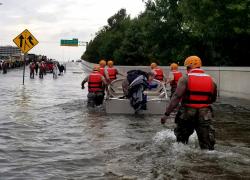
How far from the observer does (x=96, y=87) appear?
1909 cm

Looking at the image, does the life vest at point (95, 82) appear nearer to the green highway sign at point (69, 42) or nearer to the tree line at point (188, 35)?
the tree line at point (188, 35)

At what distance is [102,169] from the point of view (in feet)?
29.7

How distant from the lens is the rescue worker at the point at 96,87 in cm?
1895

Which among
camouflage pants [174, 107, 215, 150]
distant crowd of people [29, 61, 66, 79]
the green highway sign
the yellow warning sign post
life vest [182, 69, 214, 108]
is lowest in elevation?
distant crowd of people [29, 61, 66, 79]

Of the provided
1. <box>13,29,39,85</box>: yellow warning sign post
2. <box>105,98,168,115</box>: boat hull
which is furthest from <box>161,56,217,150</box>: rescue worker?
<box>13,29,39,85</box>: yellow warning sign post

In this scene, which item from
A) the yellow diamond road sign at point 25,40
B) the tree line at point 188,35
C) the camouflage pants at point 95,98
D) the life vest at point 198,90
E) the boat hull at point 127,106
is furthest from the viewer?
the yellow diamond road sign at point 25,40

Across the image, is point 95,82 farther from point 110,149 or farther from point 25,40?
point 25,40

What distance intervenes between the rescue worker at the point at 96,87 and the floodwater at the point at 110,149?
187cm

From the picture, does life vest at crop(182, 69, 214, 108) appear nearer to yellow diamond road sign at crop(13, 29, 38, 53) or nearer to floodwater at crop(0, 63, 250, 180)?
floodwater at crop(0, 63, 250, 180)

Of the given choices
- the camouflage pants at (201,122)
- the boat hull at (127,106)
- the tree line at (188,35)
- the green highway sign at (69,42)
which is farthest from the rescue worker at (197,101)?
the green highway sign at (69,42)

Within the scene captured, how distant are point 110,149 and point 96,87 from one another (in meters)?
8.24

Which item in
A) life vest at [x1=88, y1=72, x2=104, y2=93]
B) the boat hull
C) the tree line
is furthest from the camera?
the tree line

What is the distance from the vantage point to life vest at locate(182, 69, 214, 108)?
1004 centimetres

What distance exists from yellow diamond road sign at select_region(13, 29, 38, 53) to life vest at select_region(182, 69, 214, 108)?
27407 mm
